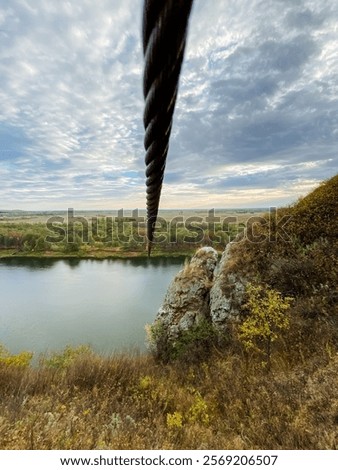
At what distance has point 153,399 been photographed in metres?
5.23

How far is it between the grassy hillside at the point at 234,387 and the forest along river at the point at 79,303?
18.4ft

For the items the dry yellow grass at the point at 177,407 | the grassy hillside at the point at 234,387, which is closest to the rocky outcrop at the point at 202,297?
the grassy hillside at the point at 234,387

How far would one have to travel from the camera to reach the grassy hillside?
3291 millimetres

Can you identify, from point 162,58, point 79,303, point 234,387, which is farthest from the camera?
point 79,303

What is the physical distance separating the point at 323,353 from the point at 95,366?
4820 mm

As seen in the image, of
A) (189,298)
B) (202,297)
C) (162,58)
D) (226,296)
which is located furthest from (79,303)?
(162,58)

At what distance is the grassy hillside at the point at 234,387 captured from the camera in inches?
130

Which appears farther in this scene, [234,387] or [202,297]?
[202,297]

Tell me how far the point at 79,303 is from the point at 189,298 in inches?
881

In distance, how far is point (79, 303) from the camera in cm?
2997

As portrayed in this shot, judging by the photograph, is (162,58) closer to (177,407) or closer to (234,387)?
(177,407)

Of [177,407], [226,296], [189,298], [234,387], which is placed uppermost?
[226,296]

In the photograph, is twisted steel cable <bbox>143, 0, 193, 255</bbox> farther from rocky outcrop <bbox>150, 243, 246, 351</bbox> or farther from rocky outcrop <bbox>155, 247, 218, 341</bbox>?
rocky outcrop <bbox>155, 247, 218, 341</bbox>
